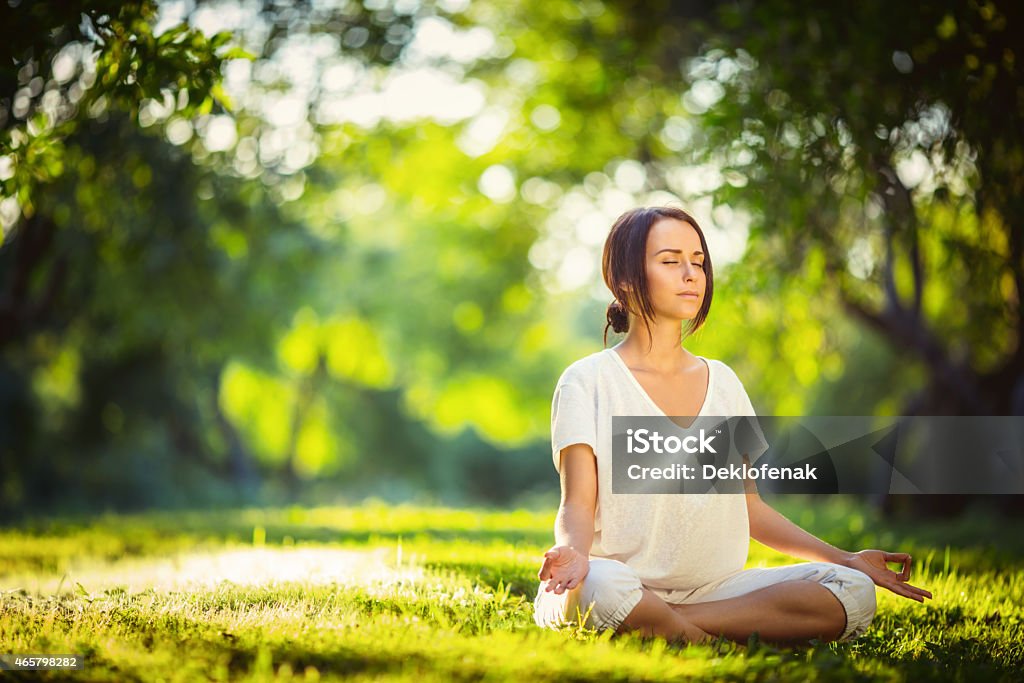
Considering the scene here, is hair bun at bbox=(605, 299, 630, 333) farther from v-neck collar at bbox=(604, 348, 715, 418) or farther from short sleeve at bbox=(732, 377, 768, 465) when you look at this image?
short sleeve at bbox=(732, 377, 768, 465)

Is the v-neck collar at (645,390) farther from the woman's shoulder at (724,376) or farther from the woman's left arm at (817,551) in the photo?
the woman's left arm at (817,551)

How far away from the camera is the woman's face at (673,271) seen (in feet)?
11.2

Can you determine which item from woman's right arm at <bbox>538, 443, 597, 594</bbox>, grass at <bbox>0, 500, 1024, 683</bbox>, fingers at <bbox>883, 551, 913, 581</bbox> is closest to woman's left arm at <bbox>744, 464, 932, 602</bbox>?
fingers at <bbox>883, 551, 913, 581</bbox>

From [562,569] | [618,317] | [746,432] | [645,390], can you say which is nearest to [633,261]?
[618,317]

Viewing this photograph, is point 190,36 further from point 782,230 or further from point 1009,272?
point 1009,272

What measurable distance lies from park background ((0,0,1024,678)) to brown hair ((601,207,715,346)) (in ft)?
4.05

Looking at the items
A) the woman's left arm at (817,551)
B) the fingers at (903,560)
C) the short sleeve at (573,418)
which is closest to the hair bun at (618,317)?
the short sleeve at (573,418)

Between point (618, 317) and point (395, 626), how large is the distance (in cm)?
145

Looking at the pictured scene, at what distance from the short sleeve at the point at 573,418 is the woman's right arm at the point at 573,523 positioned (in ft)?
0.09

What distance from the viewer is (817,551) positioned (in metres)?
3.41

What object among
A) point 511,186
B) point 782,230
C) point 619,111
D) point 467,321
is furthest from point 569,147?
point 782,230

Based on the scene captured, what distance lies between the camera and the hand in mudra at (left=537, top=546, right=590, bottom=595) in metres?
2.86

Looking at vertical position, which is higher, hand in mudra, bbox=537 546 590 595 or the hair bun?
the hair bun

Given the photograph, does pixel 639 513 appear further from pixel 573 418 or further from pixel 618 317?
pixel 618 317
